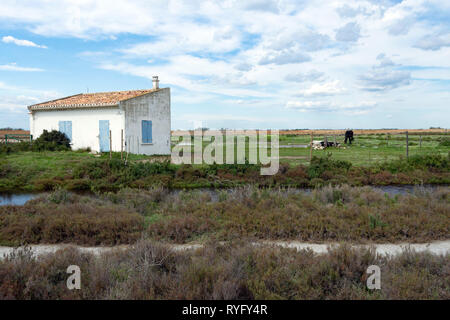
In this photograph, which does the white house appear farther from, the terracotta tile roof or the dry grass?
the dry grass

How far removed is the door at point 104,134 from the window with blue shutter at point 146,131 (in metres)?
2.19

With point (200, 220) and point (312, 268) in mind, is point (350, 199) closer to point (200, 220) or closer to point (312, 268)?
point (200, 220)

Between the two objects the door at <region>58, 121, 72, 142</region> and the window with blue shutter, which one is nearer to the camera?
the window with blue shutter

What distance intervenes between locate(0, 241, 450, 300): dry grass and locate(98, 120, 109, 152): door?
60.6 feet

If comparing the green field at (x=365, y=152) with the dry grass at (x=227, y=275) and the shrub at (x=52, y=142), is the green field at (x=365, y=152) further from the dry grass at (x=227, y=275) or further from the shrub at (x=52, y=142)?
the dry grass at (x=227, y=275)

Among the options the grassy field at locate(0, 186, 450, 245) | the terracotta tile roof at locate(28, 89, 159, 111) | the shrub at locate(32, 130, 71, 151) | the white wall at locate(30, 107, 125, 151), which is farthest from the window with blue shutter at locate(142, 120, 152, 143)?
the grassy field at locate(0, 186, 450, 245)

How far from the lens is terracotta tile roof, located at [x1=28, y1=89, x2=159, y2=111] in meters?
23.0

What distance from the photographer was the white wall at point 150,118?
22.5 m

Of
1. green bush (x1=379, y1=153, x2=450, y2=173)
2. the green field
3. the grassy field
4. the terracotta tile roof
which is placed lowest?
the grassy field

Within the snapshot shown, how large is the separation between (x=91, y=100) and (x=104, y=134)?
365 centimetres

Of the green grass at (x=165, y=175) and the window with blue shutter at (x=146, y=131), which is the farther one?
the window with blue shutter at (x=146, y=131)

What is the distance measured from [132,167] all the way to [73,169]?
9.90 feet

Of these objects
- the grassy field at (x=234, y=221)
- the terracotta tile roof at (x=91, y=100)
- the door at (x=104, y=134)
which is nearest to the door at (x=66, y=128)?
the terracotta tile roof at (x=91, y=100)

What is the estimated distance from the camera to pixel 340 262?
4828mm
